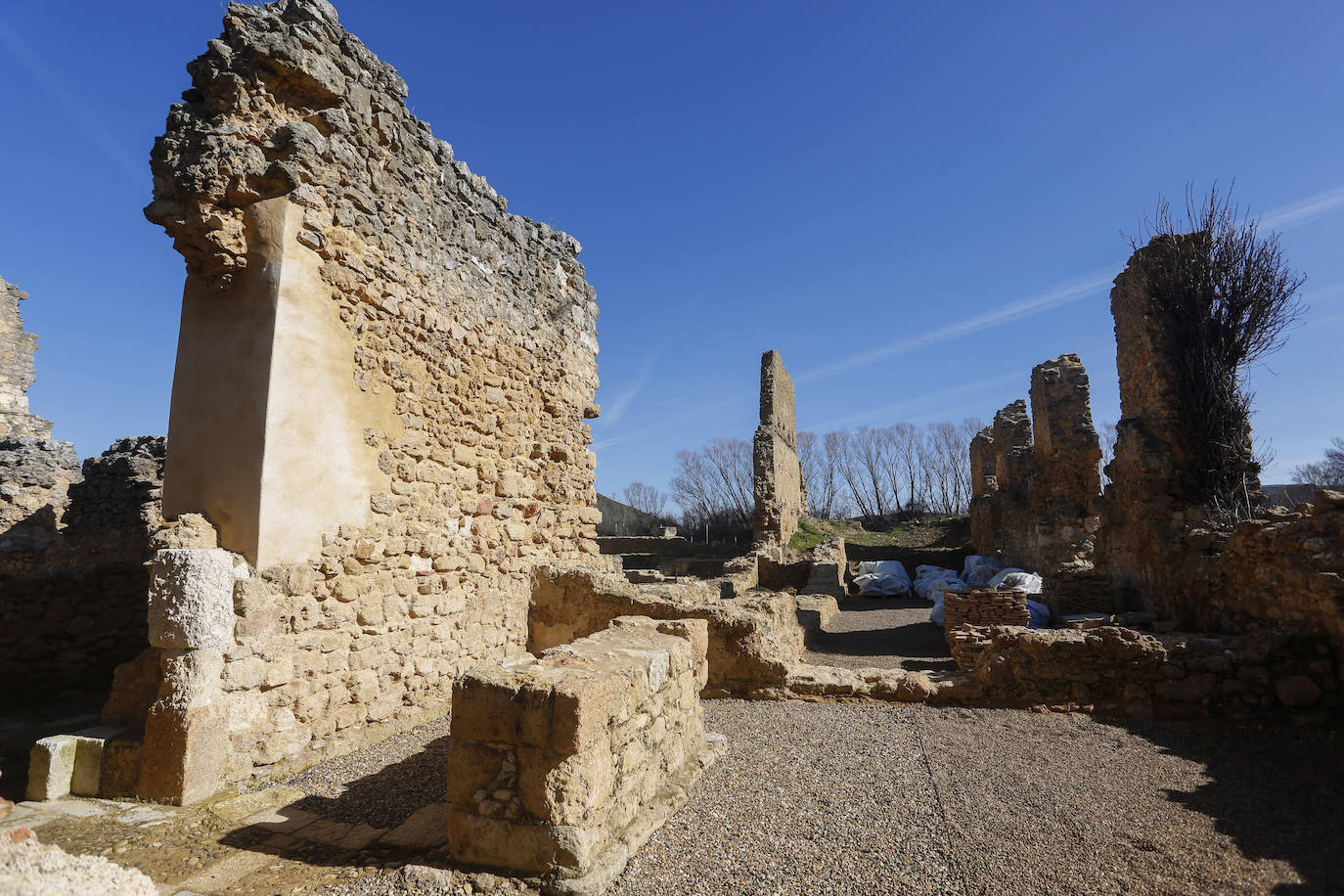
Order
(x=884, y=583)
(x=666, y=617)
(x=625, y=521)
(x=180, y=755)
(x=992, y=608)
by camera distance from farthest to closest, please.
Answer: (x=625, y=521) → (x=884, y=583) → (x=992, y=608) → (x=666, y=617) → (x=180, y=755)

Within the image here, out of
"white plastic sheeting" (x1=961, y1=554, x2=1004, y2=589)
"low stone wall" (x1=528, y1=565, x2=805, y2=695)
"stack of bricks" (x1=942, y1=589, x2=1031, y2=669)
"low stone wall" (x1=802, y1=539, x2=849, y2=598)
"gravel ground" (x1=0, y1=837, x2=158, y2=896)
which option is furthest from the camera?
"white plastic sheeting" (x1=961, y1=554, x2=1004, y2=589)

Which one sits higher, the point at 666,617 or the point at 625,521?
the point at 625,521

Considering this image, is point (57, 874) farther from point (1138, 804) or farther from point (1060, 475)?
point (1060, 475)

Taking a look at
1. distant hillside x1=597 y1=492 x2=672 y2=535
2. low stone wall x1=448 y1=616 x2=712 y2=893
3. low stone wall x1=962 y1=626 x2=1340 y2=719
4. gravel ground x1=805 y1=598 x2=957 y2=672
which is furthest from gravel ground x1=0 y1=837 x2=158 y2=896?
distant hillside x1=597 y1=492 x2=672 y2=535

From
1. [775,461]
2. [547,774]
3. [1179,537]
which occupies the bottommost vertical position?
[547,774]

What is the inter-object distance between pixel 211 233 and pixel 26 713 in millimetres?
5013

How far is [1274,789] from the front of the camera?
3.99 meters

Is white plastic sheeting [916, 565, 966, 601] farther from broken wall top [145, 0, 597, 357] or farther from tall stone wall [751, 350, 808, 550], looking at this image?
broken wall top [145, 0, 597, 357]

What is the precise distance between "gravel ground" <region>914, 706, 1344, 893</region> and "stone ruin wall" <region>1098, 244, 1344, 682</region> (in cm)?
160

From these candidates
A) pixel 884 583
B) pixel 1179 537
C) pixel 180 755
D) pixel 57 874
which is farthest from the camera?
pixel 884 583

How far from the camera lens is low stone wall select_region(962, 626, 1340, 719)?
5.44 meters

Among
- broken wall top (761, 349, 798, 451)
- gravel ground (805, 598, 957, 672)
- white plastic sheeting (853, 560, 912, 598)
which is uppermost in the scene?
broken wall top (761, 349, 798, 451)

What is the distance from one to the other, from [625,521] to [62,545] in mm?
30099

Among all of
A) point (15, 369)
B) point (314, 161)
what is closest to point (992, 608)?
point (314, 161)
